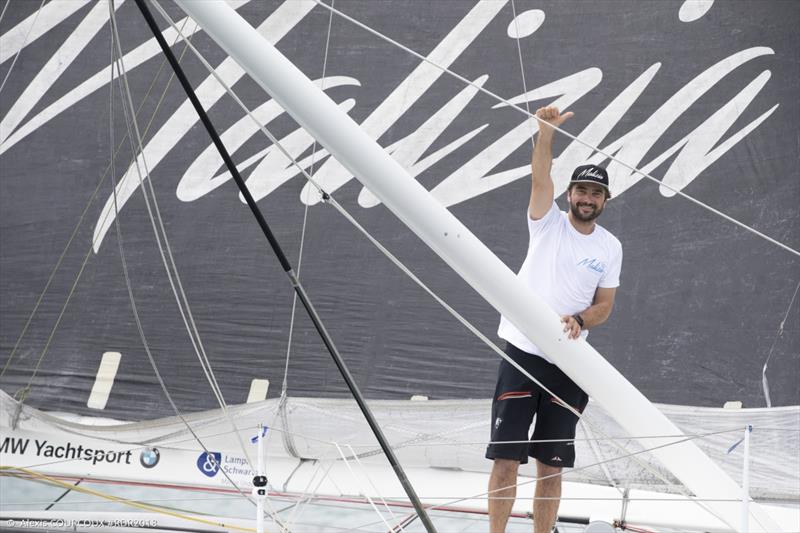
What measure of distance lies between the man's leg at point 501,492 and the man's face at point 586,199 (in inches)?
19.9

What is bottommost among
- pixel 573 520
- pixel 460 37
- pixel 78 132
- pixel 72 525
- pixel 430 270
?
pixel 72 525

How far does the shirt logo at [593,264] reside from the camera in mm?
2240

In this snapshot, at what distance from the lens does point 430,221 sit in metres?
1.74

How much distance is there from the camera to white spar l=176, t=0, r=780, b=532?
170cm

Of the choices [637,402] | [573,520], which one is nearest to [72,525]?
[573,520]

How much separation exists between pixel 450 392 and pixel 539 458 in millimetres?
754

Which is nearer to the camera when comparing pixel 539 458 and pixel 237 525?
pixel 539 458

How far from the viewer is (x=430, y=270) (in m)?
3.07

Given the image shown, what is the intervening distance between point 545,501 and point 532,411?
178mm

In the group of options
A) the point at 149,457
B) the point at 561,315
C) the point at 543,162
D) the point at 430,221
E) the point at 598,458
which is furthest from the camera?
the point at 149,457

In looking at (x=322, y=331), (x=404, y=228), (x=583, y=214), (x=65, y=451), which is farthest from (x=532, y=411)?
(x=65, y=451)

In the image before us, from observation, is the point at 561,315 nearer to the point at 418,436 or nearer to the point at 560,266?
the point at 560,266

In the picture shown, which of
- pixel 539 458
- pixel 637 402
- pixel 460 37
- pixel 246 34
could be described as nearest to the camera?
pixel 246 34

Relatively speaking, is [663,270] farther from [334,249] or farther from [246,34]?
[246,34]
